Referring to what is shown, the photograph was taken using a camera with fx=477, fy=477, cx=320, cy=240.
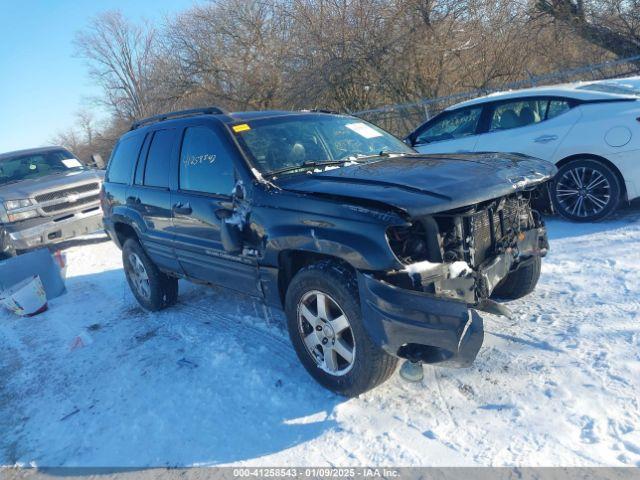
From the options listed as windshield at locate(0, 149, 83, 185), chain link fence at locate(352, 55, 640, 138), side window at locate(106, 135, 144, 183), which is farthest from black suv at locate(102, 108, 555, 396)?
chain link fence at locate(352, 55, 640, 138)

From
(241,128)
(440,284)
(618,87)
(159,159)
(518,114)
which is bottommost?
(440,284)

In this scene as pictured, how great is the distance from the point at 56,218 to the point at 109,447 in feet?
21.0

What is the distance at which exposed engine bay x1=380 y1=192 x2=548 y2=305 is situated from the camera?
8.70ft

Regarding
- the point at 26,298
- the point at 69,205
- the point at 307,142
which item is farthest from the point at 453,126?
the point at 69,205

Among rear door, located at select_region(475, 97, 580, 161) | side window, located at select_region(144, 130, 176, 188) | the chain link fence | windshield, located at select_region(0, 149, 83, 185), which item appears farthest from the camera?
the chain link fence

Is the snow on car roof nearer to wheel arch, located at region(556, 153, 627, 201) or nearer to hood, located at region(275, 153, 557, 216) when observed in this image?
wheel arch, located at region(556, 153, 627, 201)

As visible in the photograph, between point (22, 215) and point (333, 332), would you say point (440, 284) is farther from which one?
point (22, 215)

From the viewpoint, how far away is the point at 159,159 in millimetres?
4535

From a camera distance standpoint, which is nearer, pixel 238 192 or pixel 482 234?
pixel 482 234

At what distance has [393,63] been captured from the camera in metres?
15.4

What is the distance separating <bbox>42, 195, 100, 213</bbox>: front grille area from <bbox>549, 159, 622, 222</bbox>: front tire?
760 centimetres

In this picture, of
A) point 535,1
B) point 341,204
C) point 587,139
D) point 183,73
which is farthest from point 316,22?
point 341,204

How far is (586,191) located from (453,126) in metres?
2.01

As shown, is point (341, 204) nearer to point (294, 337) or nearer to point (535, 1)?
point (294, 337)
